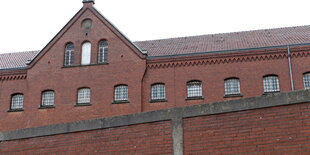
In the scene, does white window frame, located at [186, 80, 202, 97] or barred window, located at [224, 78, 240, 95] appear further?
white window frame, located at [186, 80, 202, 97]

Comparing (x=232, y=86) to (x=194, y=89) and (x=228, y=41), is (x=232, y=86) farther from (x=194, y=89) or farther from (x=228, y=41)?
(x=228, y=41)

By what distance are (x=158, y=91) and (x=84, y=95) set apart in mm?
4712

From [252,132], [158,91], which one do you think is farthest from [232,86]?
[252,132]

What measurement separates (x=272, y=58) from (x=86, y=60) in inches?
461

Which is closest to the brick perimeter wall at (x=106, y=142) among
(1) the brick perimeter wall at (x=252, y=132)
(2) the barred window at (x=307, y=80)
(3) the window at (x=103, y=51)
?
(1) the brick perimeter wall at (x=252, y=132)

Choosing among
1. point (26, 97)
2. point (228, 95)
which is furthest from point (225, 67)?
point (26, 97)

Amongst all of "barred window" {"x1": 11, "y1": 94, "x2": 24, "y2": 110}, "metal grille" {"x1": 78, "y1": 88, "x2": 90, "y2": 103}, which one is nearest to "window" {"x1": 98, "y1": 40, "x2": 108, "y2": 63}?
"metal grille" {"x1": 78, "y1": 88, "x2": 90, "y2": 103}

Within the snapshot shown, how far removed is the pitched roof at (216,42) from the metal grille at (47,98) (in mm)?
3110

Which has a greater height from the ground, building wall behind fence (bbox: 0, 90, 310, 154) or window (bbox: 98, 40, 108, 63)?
window (bbox: 98, 40, 108, 63)

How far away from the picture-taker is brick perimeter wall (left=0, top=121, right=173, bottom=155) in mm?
7602

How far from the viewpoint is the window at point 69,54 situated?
26.8 m

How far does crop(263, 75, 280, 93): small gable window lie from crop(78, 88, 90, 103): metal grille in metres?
11.0

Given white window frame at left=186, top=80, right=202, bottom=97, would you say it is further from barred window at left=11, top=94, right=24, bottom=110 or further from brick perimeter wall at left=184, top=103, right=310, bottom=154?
brick perimeter wall at left=184, top=103, right=310, bottom=154

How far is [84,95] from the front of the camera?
85.0 ft
